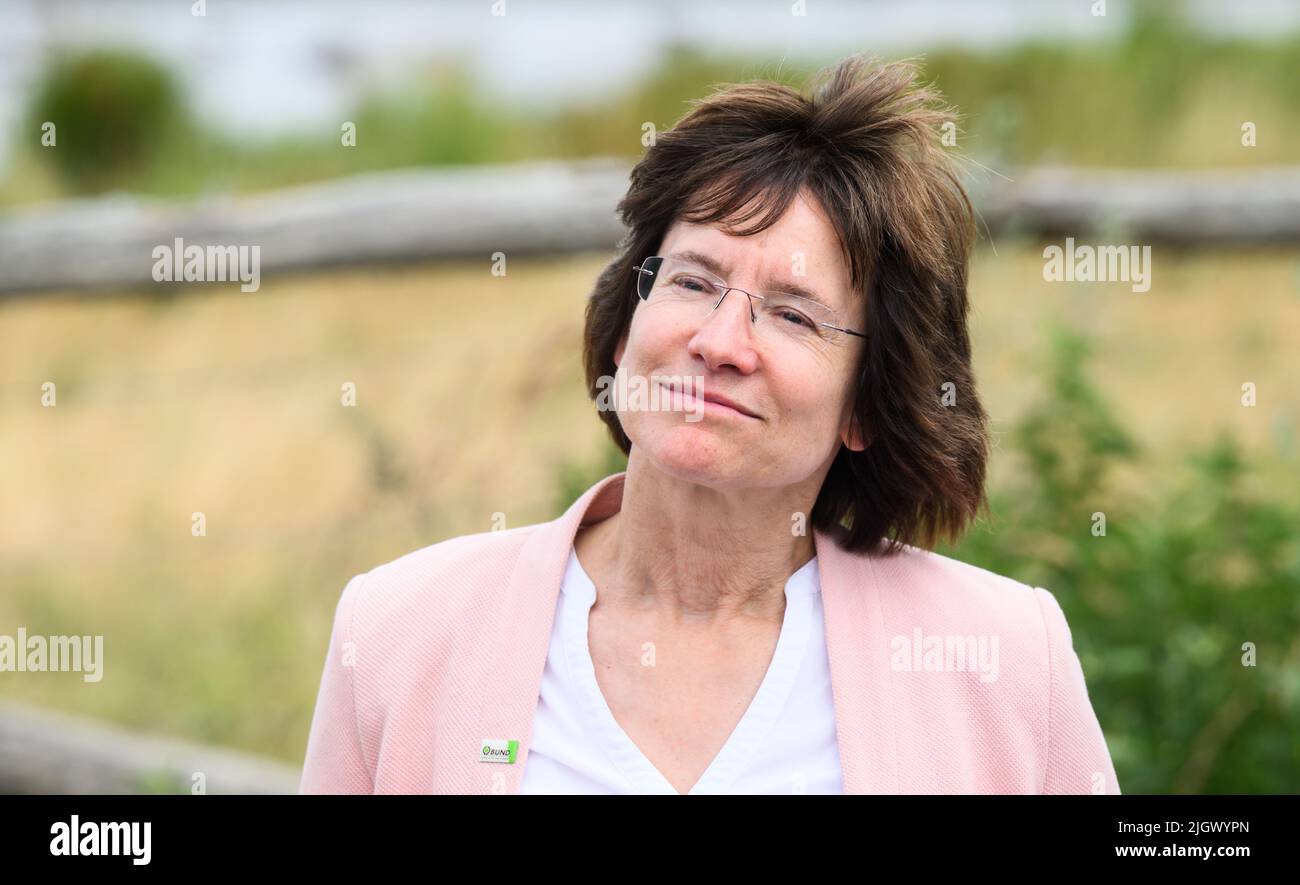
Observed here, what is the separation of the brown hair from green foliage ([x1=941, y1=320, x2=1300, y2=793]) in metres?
1.21

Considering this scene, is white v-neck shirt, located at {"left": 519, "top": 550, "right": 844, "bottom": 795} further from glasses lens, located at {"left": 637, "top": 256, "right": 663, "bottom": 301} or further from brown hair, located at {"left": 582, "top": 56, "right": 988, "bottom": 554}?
glasses lens, located at {"left": 637, "top": 256, "right": 663, "bottom": 301}

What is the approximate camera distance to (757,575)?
2189 millimetres

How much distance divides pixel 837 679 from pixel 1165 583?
5.97 ft

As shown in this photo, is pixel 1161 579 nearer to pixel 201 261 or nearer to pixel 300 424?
pixel 201 261

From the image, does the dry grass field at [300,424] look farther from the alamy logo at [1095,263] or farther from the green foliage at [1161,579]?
the green foliage at [1161,579]

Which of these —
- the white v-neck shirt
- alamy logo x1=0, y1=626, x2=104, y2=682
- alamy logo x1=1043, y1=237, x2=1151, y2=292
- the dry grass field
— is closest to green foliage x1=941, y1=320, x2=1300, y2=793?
the dry grass field

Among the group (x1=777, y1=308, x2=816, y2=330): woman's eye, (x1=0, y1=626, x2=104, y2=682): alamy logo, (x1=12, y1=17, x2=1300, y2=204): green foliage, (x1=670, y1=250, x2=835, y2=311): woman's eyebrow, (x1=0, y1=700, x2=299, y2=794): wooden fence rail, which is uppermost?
(x1=12, y1=17, x2=1300, y2=204): green foliage

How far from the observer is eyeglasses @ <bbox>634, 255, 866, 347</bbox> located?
6.70ft

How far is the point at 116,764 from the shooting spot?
12.9 ft

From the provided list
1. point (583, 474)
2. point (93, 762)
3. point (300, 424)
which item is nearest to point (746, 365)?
point (583, 474)

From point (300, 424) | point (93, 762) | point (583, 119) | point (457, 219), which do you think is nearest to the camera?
point (93, 762)

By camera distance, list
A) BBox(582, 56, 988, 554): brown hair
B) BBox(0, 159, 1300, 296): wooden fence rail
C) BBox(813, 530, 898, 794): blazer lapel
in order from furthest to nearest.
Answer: BBox(0, 159, 1300, 296): wooden fence rail → BBox(582, 56, 988, 554): brown hair → BBox(813, 530, 898, 794): blazer lapel

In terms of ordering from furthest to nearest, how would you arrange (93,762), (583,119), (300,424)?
1. (583,119)
2. (300,424)
3. (93,762)

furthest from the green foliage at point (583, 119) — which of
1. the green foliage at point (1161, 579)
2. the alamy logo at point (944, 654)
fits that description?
the alamy logo at point (944, 654)
